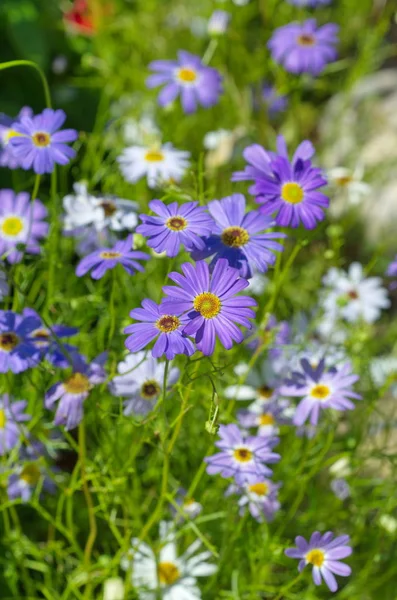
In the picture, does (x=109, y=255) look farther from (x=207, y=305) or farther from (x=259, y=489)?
(x=259, y=489)

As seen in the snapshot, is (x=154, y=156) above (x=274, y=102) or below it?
below

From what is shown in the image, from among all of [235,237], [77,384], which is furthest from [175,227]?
[77,384]

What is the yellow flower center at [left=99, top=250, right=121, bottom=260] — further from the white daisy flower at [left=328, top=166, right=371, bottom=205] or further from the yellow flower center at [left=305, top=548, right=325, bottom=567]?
the white daisy flower at [left=328, top=166, right=371, bottom=205]

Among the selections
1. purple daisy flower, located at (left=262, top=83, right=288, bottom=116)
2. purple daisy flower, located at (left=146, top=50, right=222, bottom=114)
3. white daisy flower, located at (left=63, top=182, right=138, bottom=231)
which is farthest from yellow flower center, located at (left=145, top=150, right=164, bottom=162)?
purple daisy flower, located at (left=262, top=83, right=288, bottom=116)

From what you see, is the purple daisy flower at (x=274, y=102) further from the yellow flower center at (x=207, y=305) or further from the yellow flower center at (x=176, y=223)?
the yellow flower center at (x=207, y=305)

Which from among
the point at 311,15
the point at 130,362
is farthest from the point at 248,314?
the point at 311,15

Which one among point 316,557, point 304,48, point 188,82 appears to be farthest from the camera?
point 304,48
